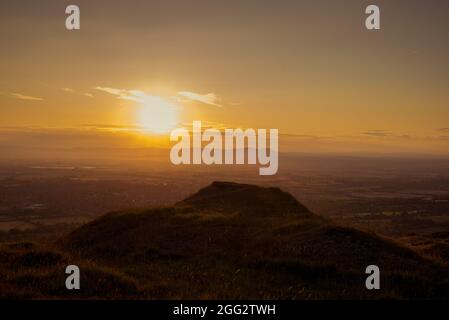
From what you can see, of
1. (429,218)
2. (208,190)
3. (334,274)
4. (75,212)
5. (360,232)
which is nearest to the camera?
(334,274)

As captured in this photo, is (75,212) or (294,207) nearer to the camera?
(294,207)

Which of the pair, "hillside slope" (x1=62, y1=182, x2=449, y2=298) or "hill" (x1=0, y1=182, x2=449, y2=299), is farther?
"hillside slope" (x1=62, y1=182, x2=449, y2=298)

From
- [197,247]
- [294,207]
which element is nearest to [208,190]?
[294,207]

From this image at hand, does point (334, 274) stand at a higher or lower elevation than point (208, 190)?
lower

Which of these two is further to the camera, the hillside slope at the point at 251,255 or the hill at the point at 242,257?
the hillside slope at the point at 251,255

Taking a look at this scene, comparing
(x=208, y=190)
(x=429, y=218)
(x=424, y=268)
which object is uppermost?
(x=208, y=190)
